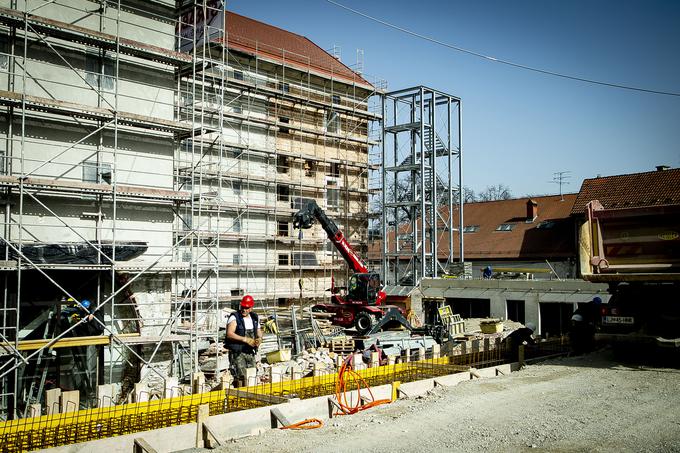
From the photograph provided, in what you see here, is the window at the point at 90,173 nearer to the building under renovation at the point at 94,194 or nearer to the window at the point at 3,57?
the building under renovation at the point at 94,194

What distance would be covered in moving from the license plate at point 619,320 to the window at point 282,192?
1898 cm

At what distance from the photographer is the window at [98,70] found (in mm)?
16047

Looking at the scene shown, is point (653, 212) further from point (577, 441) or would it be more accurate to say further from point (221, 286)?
point (221, 286)

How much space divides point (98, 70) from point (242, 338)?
1004 cm

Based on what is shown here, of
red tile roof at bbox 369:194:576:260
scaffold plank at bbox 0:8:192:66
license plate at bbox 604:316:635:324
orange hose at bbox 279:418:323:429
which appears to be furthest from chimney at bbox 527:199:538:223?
orange hose at bbox 279:418:323:429

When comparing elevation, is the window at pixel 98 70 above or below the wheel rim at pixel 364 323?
above

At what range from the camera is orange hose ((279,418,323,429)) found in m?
7.97

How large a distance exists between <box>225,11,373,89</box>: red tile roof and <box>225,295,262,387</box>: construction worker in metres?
19.4

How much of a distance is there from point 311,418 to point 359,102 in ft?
88.1

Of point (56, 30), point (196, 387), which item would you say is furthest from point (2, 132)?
point (196, 387)

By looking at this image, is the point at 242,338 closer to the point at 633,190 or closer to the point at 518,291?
the point at 518,291

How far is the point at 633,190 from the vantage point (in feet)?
105

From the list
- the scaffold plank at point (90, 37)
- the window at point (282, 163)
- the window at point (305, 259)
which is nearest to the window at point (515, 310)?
the window at point (305, 259)

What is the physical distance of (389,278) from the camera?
37.8 metres
